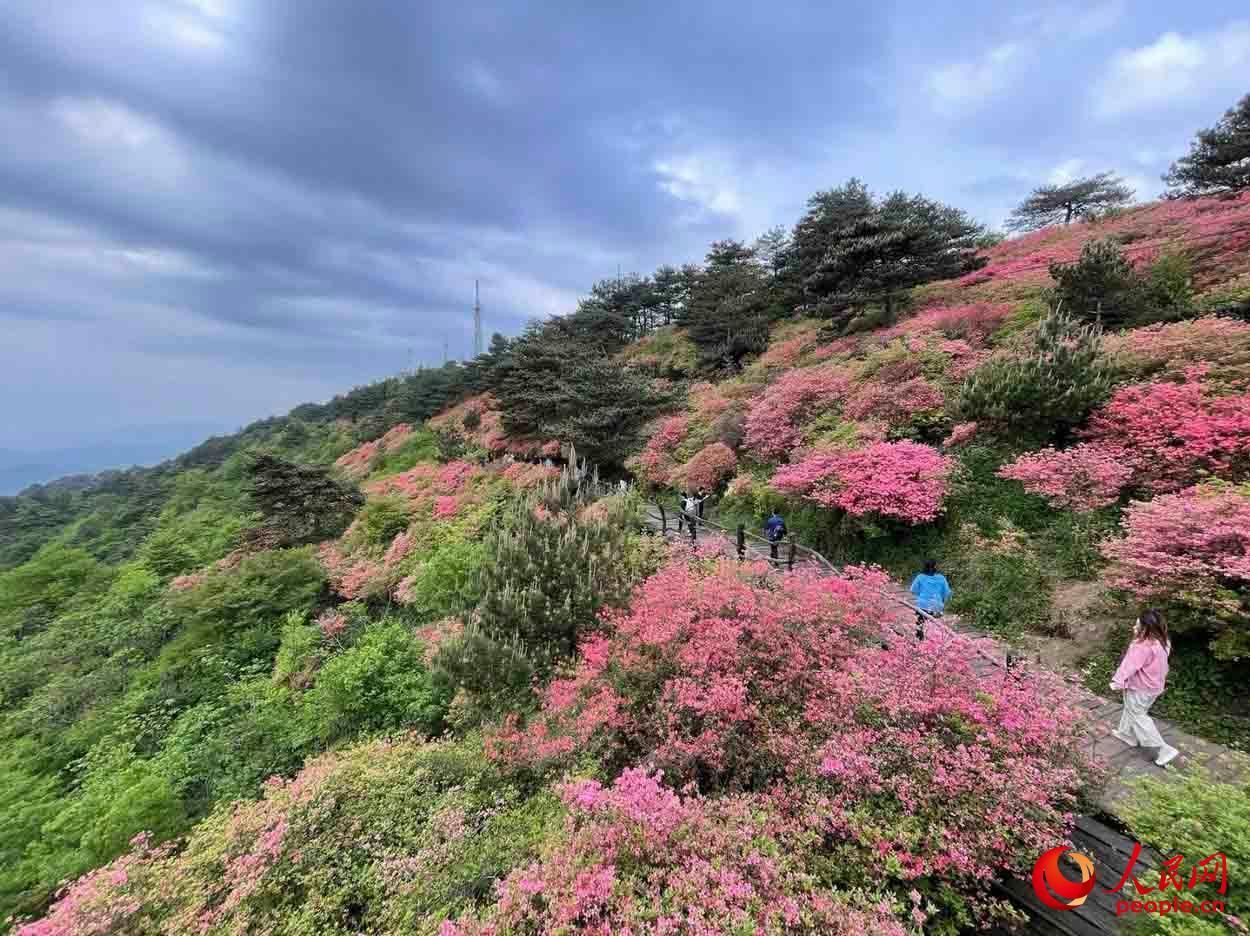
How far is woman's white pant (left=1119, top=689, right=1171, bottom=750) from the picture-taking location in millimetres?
5141

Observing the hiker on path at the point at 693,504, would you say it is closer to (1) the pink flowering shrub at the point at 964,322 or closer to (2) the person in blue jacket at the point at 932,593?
(2) the person in blue jacket at the point at 932,593

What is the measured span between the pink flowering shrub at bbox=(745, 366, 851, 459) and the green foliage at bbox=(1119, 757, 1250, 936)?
1053 centimetres

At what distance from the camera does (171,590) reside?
1919 cm

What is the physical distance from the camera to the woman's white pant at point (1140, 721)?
5.14m

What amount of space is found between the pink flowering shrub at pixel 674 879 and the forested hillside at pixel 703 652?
29 mm

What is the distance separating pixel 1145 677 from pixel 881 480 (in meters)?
5.20

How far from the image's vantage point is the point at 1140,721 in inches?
206

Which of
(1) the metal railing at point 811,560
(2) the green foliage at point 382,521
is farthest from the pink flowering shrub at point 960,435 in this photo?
(2) the green foliage at point 382,521

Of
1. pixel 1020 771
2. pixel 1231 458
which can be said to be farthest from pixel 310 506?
pixel 1231 458

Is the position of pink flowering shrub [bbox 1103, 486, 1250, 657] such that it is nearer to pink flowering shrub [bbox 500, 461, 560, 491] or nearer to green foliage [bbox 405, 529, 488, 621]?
green foliage [bbox 405, 529, 488, 621]

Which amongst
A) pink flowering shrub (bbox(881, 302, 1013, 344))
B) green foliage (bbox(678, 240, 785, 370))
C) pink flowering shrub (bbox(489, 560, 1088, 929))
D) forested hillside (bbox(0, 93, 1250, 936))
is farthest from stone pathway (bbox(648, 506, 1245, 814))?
green foliage (bbox(678, 240, 785, 370))

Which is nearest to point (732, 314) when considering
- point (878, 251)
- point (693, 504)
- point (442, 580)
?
point (878, 251)

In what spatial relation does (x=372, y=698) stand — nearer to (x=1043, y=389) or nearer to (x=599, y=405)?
(x=599, y=405)

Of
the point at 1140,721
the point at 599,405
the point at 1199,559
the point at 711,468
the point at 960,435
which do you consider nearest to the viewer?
the point at 1140,721
